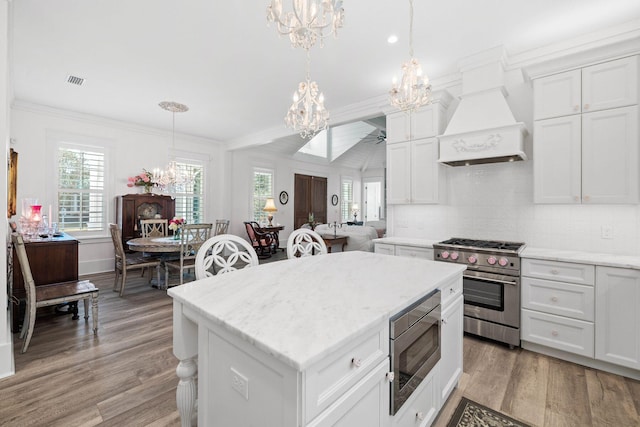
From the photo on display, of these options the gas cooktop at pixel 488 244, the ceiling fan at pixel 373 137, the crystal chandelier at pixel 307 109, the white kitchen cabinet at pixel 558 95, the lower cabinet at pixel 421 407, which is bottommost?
the lower cabinet at pixel 421 407

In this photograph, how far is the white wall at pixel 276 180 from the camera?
7699mm

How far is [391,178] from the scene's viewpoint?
3.88m

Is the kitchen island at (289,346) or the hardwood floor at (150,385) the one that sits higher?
the kitchen island at (289,346)

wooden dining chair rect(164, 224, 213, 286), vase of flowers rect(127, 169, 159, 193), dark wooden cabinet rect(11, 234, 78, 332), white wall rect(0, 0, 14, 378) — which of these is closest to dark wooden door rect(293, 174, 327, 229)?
vase of flowers rect(127, 169, 159, 193)

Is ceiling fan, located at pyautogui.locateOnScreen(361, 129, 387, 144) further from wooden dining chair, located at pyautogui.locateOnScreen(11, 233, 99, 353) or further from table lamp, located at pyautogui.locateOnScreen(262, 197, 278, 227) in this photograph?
wooden dining chair, located at pyautogui.locateOnScreen(11, 233, 99, 353)

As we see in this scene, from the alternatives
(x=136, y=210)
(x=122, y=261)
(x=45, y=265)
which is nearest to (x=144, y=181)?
(x=136, y=210)

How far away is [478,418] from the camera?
1843 mm

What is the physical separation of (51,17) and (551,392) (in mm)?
5106

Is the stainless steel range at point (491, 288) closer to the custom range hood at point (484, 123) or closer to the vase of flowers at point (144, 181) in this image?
the custom range hood at point (484, 123)

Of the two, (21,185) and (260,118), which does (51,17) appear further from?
(21,185)

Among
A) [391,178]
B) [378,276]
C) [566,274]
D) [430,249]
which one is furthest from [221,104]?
[566,274]

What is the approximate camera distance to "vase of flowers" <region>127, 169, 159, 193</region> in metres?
5.68

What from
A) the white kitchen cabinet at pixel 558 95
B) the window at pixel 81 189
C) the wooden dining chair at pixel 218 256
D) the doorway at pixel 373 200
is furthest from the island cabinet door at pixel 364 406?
the doorway at pixel 373 200

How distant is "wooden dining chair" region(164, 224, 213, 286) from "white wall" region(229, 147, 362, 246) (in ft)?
10.3
